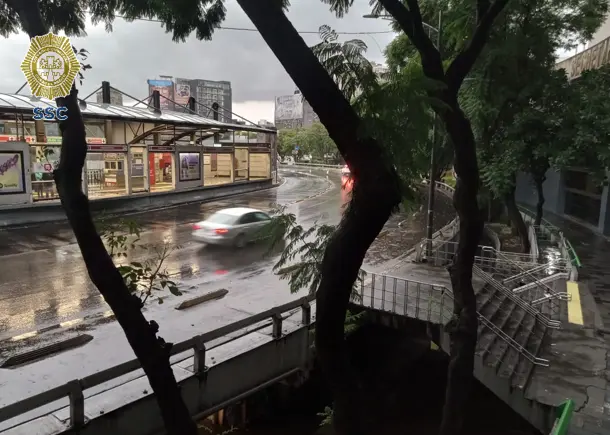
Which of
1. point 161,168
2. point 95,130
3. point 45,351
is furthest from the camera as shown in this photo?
point 95,130

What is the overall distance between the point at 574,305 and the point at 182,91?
11007 cm

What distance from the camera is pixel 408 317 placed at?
33.0ft

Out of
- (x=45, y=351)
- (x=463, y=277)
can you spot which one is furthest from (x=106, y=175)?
(x=463, y=277)

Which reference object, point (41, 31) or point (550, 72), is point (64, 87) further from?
point (550, 72)

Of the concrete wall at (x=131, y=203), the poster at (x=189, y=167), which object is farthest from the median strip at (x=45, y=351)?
the poster at (x=189, y=167)

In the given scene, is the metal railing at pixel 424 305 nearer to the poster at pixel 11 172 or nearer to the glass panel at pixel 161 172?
the poster at pixel 11 172

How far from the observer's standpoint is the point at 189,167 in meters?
30.5

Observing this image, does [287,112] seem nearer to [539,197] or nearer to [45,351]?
[539,197]

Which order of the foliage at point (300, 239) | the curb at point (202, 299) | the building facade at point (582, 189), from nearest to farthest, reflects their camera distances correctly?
the foliage at point (300, 239)
the curb at point (202, 299)
the building facade at point (582, 189)

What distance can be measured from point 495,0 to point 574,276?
11.4 metres

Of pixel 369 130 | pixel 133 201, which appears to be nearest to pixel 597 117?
pixel 369 130

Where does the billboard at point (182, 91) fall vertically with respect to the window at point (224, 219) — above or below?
above

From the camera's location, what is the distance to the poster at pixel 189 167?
3003cm

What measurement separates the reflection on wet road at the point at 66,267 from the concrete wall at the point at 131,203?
124cm
